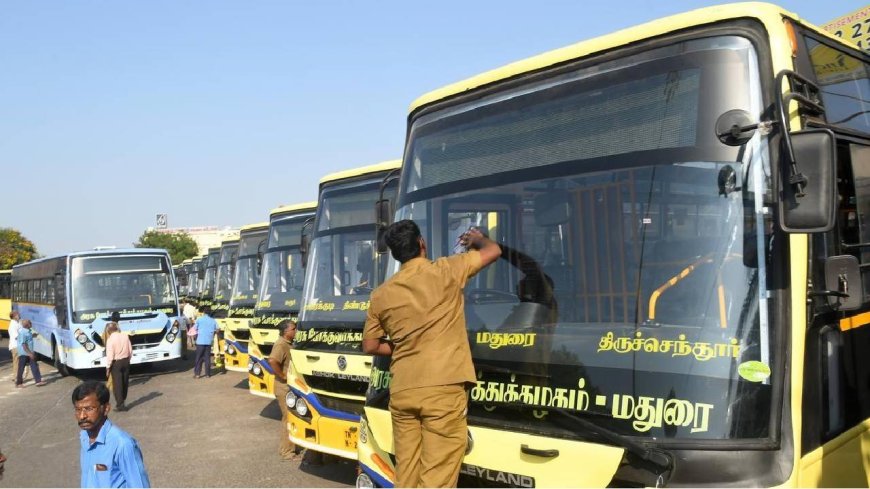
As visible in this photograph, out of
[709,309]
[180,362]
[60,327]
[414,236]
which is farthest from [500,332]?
[180,362]

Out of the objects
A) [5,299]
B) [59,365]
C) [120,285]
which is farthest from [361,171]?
[5,299]

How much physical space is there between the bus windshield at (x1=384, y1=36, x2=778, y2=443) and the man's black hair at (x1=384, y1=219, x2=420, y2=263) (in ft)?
1.52

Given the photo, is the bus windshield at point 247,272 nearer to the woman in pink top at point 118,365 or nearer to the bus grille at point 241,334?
the bus grille at point 241,334

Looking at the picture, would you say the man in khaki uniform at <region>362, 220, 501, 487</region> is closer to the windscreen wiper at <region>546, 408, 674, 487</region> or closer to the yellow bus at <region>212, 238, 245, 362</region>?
the windscreen wiper at <region>546, 408, 674, 487</region>

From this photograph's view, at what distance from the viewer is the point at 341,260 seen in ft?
26.6

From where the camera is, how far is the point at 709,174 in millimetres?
3121

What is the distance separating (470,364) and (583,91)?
142 cm

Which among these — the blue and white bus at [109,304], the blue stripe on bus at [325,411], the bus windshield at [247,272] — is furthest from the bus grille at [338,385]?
the blue and white bus at [109,304]

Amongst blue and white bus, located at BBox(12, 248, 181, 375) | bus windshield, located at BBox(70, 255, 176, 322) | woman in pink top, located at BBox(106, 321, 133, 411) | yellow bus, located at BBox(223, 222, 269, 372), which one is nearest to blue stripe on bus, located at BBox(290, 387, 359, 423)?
yellow bus, located at BBox(223, 222, 269, 372)

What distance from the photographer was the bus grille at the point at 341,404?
652 centimetres

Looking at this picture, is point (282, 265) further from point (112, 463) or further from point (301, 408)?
point (112, 463)

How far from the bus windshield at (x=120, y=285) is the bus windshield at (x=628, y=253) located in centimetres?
1572

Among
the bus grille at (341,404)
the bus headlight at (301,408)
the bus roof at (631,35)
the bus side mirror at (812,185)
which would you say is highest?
the bus roof at (631,35)

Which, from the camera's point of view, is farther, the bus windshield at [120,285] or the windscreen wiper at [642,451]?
the bus windshield at [120,285]
